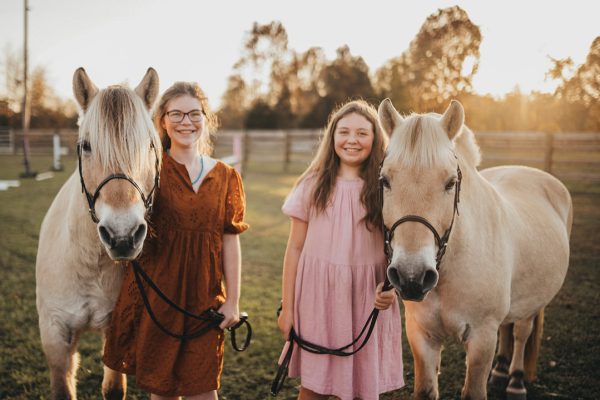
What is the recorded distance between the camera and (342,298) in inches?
85.7

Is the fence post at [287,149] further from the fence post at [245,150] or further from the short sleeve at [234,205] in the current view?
the short sleeve at [234,205]

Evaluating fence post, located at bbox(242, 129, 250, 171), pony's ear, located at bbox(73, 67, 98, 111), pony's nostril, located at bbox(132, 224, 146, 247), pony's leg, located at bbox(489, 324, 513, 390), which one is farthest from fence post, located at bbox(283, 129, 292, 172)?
pony's nostril, located at bbox(132, 224, 146, 247)

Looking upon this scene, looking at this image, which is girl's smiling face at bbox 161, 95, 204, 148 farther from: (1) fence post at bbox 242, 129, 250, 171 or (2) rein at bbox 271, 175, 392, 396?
(1) fence post at bbox 242, 129, 250, 171

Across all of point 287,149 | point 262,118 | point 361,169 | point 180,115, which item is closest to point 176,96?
point 180,115

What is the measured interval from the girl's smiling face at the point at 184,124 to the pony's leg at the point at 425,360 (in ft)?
5.76

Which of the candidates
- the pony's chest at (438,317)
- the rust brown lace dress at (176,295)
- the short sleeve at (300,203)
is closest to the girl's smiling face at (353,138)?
the short sleeve at (300,203)

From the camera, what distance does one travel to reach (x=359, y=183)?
2301mm

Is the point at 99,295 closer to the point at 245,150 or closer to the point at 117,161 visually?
the point at 117,161

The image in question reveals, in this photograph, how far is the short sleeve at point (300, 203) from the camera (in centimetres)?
231

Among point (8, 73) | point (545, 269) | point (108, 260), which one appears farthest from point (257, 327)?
point (8, 73)

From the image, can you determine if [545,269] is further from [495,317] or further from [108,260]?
[108,260]

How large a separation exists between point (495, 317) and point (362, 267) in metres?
0.95

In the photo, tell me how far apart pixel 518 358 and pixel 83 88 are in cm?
375

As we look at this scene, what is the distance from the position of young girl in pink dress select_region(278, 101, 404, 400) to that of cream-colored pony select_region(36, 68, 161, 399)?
2.86 feet
